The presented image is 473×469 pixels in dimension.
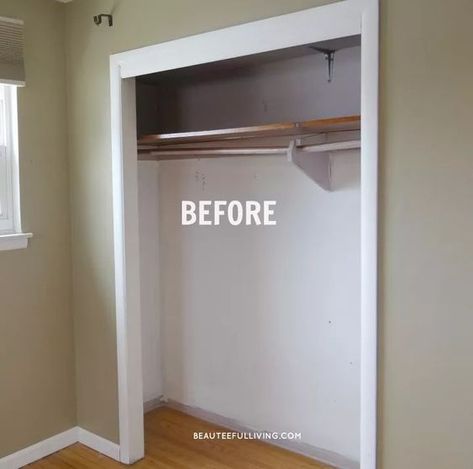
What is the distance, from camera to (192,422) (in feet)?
11.7

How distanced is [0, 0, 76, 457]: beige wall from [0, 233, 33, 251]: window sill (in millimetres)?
32

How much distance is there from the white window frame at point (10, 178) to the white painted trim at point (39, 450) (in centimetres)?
112

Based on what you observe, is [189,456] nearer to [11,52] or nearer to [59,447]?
[59,447]

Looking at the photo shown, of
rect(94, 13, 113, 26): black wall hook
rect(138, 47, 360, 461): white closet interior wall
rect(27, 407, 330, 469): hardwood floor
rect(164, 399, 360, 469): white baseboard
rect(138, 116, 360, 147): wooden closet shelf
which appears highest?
rect(94, 13, 113, 26): black wall hook

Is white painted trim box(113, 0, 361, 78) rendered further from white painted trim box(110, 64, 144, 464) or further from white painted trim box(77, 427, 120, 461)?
white painted trim box(77, 427, 120, 461)

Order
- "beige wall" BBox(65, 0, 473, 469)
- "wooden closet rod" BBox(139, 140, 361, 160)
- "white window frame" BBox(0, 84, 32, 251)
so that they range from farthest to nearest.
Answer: "white window frame" BBox(0, 84, 32, 251) < "wooden closet rod" BBox(139, 140, 361, 160) < "beige wall" BBox(65, 0, 473, 469)

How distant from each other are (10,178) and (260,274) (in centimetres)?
148

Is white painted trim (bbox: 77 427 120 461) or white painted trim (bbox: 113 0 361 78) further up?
white painted trim (bbox: 113 0 361 78)

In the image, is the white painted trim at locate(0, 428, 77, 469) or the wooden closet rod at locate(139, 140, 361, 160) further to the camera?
the white painted trim at locate(0, 428, 77, 469)

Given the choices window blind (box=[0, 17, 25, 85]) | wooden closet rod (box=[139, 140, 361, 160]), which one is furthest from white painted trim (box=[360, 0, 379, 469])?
window blind (box=[0, 17, 25, 85])

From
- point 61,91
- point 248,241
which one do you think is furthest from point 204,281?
point 61,91

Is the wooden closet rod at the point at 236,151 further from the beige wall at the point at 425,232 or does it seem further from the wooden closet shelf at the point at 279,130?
the beige wall at the point at 425,232

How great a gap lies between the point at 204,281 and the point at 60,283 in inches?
34.9

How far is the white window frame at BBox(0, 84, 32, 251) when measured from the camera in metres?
2.88
